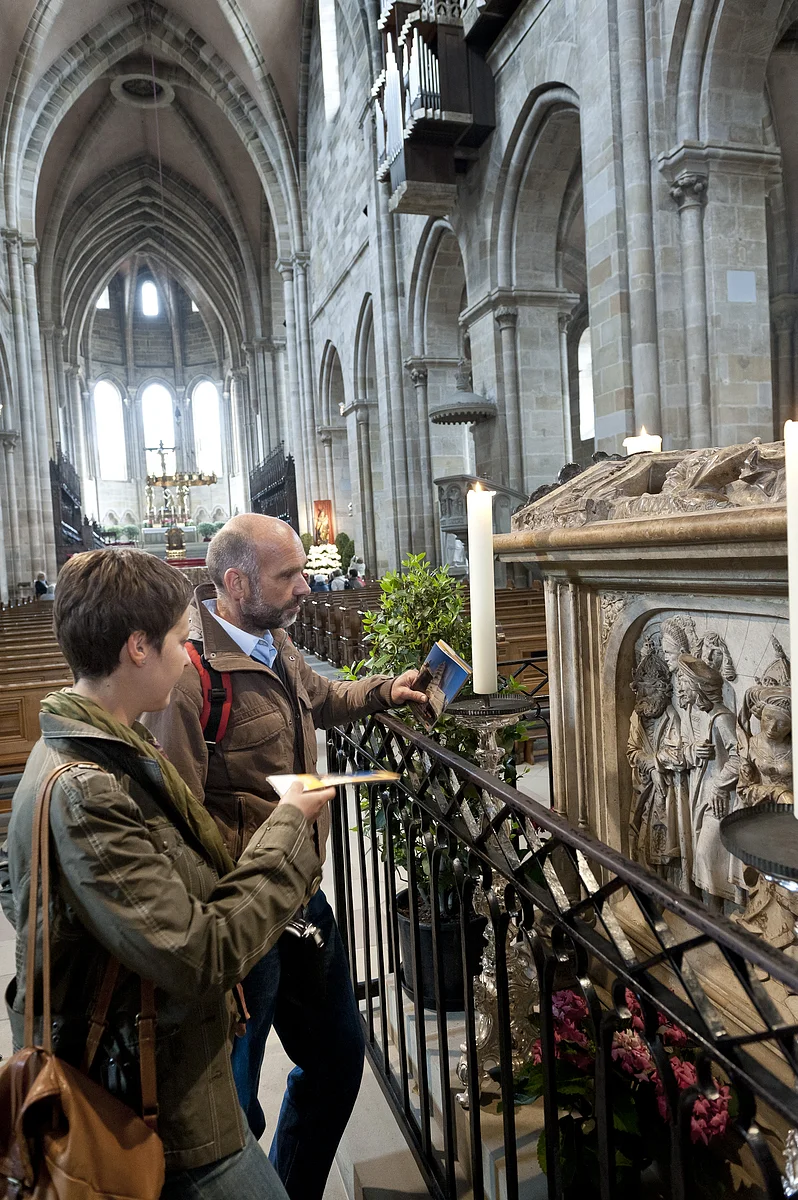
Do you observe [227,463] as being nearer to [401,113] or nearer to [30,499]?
[30,499]

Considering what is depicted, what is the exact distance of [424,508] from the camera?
1455cm

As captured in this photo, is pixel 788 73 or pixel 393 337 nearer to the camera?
pixel 788 73

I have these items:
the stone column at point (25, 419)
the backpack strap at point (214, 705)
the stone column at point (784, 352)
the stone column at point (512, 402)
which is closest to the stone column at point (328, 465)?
the stone column at point (25, 419)

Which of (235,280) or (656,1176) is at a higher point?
(235,280)

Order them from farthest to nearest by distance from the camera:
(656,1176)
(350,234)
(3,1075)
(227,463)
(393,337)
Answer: (227,463) < (350,234) < (393,337) < (656,1176) < (3,1075)

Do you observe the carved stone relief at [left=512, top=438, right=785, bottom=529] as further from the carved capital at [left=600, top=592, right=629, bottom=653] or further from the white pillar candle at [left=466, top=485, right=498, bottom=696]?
the white pillar candle at [left=466, top=485, right=498, bottom=696]

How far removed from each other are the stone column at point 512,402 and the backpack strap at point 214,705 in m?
9.54

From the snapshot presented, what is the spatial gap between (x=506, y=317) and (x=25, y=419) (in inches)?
552

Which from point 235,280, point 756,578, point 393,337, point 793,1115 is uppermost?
point 235,280

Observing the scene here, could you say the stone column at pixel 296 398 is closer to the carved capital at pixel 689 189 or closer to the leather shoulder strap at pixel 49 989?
the carved capital at pixel 689 189

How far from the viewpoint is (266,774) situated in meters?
1.85

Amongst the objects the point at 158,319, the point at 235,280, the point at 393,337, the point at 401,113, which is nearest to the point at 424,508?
the point at 393,337

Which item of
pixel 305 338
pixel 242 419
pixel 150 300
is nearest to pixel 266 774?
pixel 305 338

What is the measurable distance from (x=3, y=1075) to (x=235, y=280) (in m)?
33.0
